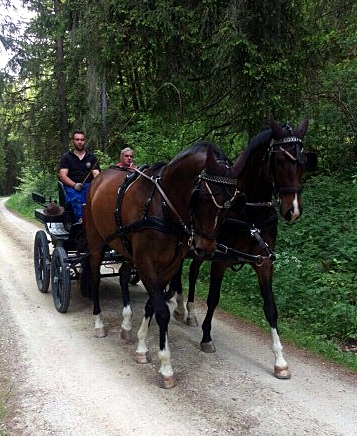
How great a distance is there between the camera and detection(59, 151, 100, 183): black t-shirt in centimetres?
681

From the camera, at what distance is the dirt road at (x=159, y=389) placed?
141 inches

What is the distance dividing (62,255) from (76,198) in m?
0.99

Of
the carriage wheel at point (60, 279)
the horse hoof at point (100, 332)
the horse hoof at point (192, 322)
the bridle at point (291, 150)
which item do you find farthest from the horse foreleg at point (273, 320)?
the carriage wheel at point (60, 279)

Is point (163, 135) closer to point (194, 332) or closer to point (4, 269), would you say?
point (4, 269)

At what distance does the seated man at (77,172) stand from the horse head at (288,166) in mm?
3501

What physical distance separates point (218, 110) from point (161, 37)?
2.19 meters

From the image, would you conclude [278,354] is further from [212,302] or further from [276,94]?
[276,94]

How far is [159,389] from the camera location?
4188 mm

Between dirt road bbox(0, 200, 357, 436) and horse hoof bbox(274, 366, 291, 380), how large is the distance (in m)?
0.06

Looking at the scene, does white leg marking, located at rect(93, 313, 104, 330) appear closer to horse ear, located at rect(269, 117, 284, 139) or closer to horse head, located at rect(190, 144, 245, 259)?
horse head, located at rect(190, 144, 245, 259)

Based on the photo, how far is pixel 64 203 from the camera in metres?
7.09

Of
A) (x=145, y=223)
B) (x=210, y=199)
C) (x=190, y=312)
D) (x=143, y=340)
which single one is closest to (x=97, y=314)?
(x=143, y=340)

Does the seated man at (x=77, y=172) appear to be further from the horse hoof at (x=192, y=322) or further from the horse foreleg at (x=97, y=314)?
the horse hoof at (x=192, y=322)

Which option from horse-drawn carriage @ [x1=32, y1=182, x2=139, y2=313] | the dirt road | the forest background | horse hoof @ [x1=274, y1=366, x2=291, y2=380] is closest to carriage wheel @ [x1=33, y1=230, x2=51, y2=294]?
horse-drawn carriage @ [x1=32, y1=182, x2=139, y2=313]
